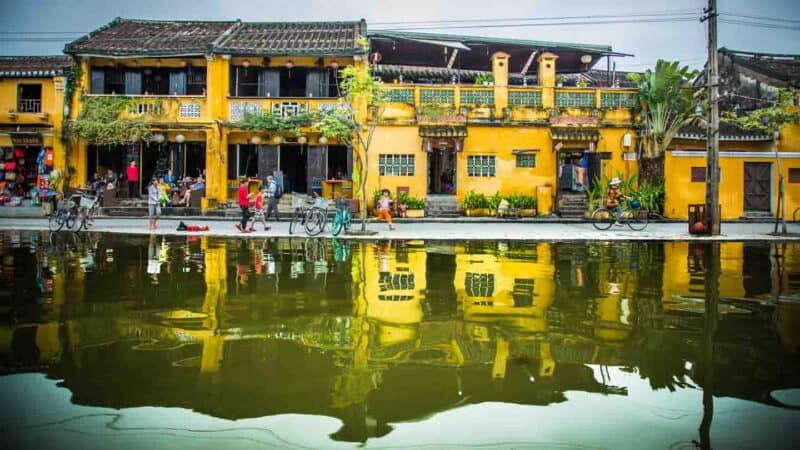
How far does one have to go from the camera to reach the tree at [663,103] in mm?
24688

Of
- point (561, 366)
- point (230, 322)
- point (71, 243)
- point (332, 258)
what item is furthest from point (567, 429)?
point (71, 243)

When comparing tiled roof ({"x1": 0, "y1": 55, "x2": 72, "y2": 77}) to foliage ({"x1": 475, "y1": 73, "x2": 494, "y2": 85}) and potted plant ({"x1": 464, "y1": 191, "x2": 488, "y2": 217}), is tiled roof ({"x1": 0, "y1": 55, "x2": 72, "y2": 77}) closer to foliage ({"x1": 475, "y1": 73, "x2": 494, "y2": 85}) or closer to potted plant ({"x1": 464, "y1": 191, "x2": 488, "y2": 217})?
foliage ({"x1": 475, "y1": 73, "x2": 494, "y2": 85})

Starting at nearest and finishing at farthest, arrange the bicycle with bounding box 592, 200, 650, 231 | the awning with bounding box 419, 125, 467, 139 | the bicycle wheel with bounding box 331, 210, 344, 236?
the bicycle wheel with bounding box 331, 210, 344, 236
the bicycle with bounding box 592, 200, 650, 231
the awning with bounding box 419, 125, 467, 139

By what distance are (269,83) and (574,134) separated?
13.4 m

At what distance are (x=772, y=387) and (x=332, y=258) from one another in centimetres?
853

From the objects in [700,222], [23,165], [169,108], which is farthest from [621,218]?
[23,165]

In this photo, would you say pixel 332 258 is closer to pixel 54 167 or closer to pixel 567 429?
pixel 567 429

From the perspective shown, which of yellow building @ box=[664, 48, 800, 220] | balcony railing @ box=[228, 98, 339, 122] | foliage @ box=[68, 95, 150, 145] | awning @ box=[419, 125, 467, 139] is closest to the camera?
yellow building @ box=[664, 48, 800, 220]

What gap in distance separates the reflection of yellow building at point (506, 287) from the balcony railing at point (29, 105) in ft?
76.4

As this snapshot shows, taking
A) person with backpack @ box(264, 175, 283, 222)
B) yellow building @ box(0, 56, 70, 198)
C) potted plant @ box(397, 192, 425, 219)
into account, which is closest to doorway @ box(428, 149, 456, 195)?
potted plant @ box(397, 192, 425, 219)

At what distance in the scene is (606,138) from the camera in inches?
1029

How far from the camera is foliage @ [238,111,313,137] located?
25344 millimetres

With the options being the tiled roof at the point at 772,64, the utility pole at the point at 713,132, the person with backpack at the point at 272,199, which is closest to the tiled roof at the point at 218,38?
the person with backpack at the point at 272,199

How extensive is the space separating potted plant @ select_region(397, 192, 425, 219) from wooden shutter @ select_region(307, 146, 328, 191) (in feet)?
13.3
